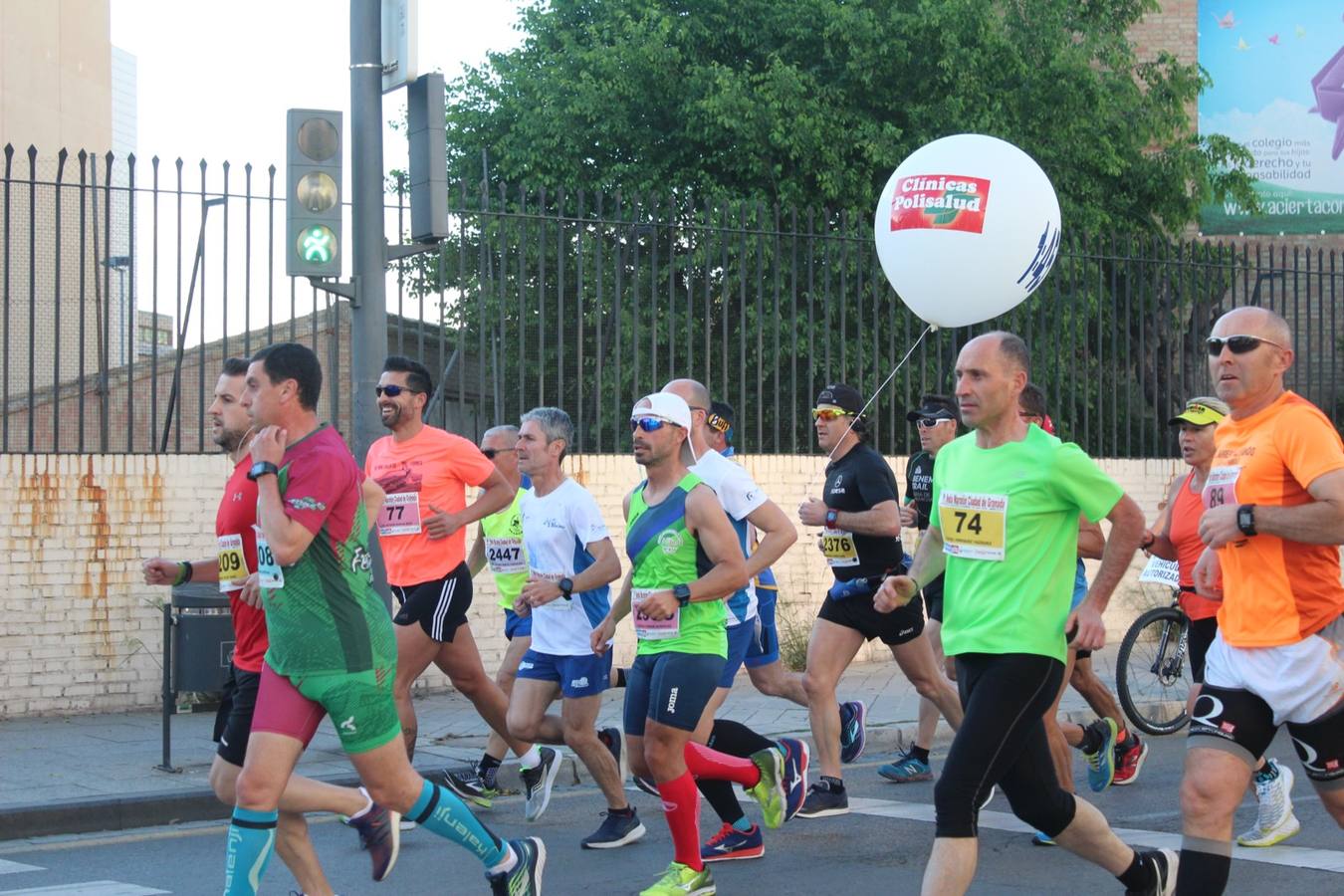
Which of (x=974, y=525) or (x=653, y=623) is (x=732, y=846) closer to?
(x=653, y=623)

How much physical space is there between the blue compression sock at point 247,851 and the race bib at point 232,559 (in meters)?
0.94

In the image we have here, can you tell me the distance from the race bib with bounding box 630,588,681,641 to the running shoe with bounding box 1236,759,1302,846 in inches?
101

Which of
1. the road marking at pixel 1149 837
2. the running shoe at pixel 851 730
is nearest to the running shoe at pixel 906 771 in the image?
the running shoe at pixel 851 730

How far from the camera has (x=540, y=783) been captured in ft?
25.3

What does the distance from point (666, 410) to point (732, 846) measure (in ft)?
6.23

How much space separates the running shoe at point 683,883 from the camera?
5914mm

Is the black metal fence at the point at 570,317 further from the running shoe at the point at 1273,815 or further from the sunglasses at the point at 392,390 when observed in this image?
the running shoe at the point at 1273,815

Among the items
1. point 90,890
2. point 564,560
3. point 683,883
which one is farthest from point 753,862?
point 90,890

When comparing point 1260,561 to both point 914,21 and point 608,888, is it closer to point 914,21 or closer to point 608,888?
point 608,888

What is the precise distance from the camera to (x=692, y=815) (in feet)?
19.8

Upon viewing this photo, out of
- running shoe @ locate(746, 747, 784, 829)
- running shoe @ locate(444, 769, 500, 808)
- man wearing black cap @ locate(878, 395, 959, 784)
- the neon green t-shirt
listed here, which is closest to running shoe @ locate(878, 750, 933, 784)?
man wearing black cap @ locate(878, 395, 959, 784)

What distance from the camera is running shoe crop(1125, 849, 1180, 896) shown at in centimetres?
526

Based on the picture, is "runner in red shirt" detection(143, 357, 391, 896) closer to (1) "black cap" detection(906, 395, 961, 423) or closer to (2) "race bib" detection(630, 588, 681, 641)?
(2) "race bib" detection(630, 588, 681, 641)

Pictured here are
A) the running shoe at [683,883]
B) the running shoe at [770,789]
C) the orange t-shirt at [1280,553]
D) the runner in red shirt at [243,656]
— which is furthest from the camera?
the running shoe at [770,789]
